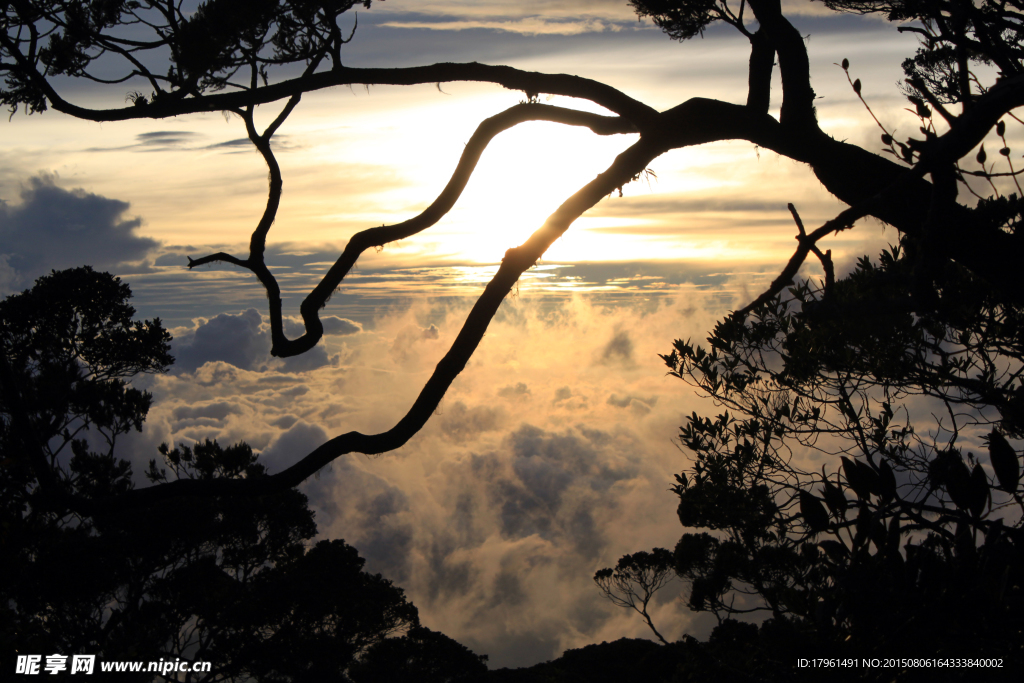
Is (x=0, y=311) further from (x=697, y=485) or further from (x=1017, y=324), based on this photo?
(x=1017, y=324)

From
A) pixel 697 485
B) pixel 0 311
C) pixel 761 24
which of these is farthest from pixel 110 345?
pixel 761 24

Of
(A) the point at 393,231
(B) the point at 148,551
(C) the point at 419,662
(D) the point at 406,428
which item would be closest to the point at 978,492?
(D) the point at 406,428

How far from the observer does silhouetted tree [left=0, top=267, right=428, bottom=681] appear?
58.4 ft

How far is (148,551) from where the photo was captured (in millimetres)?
20203

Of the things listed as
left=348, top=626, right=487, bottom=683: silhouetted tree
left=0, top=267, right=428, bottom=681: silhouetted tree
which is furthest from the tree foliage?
left=348, top=626, right=487, bottom=683: silhouetted tree

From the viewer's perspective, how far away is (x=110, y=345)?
760 inches

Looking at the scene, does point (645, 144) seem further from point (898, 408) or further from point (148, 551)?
point (148, 551)

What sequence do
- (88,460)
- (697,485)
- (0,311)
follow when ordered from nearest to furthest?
1. (697,485)
2. (0,311)
3. (88,460)

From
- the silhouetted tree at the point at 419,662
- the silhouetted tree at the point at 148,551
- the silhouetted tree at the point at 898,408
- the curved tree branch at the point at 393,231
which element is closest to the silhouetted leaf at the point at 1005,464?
the silhouetted tree at the point at 898,408

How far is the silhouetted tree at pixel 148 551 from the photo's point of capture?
58.4ft

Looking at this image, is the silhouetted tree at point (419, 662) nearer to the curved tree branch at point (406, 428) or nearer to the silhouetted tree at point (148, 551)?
the silhouetted tree at point (148, 551)

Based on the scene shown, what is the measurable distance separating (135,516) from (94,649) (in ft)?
12.7

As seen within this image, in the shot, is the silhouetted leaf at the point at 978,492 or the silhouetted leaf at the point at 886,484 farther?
the silhouetted leaf at the point at 886,484

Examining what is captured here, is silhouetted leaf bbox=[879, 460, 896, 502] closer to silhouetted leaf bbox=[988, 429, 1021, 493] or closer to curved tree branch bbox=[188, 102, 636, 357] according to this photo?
silhouetted leaf bbox=[988, 429, 1021, 493]
